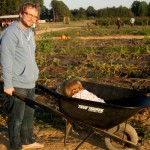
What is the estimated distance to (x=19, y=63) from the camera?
3.91 m

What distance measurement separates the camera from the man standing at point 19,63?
3783 mm

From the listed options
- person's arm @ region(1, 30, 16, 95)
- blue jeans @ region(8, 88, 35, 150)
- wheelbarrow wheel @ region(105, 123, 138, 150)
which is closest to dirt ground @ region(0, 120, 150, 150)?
wheelbarrow wheel @ region(105, 123, 138, 150)

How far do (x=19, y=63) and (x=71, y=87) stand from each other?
67 cm

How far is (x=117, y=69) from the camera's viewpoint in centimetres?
889

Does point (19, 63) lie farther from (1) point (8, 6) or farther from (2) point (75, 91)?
(1) point (8, 6)

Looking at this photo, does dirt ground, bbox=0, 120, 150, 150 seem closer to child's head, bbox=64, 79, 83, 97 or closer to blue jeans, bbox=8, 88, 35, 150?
blue jeans, bbox=8, 88, 35, 150

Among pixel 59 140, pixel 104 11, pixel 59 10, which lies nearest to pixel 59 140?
pixel 59 140

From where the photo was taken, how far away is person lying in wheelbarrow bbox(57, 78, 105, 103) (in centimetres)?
412

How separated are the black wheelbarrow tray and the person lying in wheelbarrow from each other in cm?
22

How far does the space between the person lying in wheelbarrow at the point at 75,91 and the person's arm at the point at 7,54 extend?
0.61 m

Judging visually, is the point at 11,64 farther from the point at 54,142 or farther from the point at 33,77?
the point at 54,142

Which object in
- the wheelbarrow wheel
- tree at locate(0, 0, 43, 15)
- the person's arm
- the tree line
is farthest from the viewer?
the tree line

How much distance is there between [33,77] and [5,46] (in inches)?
19.9

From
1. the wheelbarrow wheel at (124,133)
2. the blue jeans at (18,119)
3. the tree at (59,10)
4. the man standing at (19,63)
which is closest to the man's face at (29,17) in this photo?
the man standing at (19,63)
